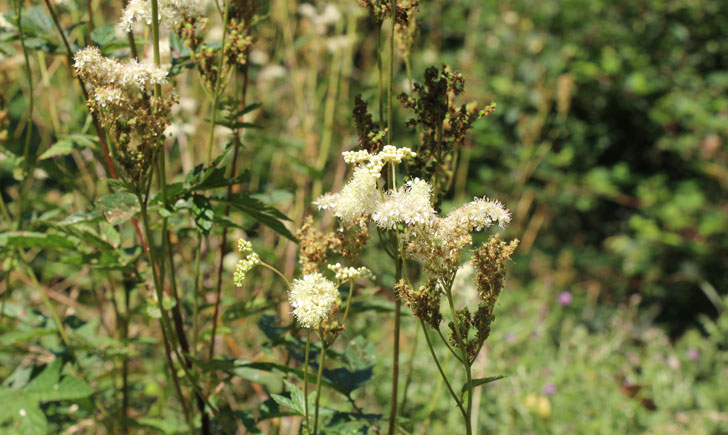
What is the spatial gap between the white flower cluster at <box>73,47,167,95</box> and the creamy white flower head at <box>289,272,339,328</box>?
489 mm

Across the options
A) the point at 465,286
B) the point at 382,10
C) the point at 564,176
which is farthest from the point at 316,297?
the point at 564,176

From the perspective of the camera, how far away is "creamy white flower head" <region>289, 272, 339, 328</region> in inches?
45.7

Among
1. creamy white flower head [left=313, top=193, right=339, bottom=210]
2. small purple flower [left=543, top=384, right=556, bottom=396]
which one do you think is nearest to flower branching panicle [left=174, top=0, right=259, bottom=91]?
creamy white flower head [left=313, top=193, right=339, bottom=210]

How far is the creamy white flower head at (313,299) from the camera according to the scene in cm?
116

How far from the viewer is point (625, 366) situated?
361 cm

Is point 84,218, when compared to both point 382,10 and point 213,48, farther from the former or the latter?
point 382,10

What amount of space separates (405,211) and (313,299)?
0.79 ft

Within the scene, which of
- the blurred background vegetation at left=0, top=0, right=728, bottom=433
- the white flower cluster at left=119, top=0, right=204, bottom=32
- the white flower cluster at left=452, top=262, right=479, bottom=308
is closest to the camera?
the white flower cluster at left=119, top=0, right=204, bottom=32

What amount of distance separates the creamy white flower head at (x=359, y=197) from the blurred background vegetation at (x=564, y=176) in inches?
70.6

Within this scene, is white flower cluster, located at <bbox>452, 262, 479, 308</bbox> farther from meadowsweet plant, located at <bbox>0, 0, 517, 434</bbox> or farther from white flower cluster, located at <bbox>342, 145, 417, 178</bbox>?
white flower cluster, located at <bbox>342, 145, 417, 178</bbox>

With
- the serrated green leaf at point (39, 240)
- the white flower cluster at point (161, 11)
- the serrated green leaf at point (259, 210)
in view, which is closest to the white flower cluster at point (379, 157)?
the serrated green leaf at point (259, 210)

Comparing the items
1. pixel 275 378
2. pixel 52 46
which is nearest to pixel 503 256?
pixel 275 378

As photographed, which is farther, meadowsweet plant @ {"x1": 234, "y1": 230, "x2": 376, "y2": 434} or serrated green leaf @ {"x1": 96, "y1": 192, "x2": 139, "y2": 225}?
serrated green leaf @ {"x1": 96, "y1": 192, "x2": 139, "y2": 225}

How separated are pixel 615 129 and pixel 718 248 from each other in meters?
1.22
